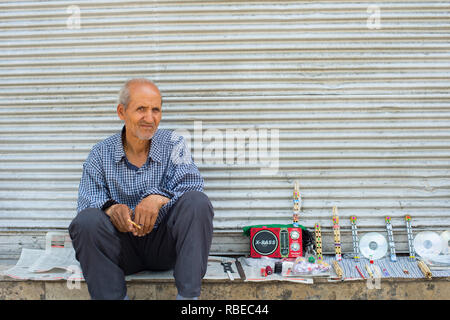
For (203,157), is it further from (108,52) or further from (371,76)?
(371,76)

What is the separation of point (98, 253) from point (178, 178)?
2.07ft

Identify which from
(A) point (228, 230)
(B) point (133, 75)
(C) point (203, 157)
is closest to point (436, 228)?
(A) point (228, 230)

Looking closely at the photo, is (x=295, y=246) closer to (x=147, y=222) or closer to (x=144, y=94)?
(x=147, y=222)

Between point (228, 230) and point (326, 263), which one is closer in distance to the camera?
point (326, 263)

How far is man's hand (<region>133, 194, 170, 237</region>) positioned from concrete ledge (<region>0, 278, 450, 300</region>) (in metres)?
0.43

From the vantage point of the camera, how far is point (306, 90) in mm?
3254

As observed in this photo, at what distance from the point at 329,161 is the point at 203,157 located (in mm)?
920

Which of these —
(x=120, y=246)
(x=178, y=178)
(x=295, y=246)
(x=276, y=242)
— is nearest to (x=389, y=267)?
(x=295, y=246)

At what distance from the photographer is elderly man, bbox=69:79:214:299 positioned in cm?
230

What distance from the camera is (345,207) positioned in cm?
326

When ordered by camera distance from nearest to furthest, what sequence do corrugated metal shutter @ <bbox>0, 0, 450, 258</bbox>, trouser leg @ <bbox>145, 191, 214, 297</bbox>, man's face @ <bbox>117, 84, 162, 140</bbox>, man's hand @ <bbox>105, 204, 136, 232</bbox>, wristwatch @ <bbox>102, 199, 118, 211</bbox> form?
1. trouser leg @ <bbox>145, 191, 214, 297</bbox>
2. man's hand @ <bbox>105, 204, 136, 232</bbox>
3. wristwatch @ <bbox>102, 199, 118, 211</bbox>
4. man's face @ <bbox>117, 84, 162, 140</bbox>
5. corrugated metal shutter @ <bbox>0, 0, 450, 258</bbox>

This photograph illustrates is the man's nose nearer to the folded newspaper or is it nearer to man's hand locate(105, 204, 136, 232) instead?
man's hand locate(105, 204, 136, 232)

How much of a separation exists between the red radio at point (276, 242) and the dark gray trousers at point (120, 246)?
0.79 metres

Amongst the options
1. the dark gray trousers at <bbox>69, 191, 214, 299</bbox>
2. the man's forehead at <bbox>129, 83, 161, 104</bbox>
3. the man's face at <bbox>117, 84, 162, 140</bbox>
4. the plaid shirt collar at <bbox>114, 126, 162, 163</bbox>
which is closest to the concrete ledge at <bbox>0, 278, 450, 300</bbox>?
the dark gray trousers at <bbox>69, 191, 214, 299</bbox>
